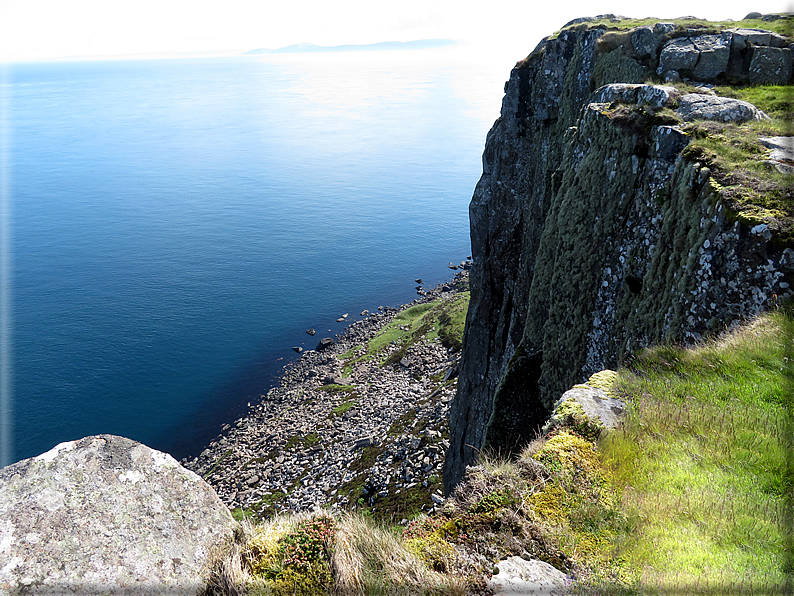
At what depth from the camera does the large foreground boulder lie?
269 inches

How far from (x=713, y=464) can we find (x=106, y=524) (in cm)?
1043

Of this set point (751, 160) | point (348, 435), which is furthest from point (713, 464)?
point (348, 435)

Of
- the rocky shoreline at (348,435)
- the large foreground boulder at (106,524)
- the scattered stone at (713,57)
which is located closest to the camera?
the large foreground boulder at (106,524)

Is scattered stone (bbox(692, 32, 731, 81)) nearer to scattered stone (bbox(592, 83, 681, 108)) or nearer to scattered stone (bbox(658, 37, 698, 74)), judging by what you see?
scattered stone (bbox(658, 37, 698, 74))

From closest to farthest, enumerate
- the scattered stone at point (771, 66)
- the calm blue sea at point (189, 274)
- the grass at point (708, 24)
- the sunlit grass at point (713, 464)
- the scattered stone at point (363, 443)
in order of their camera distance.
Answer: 1. the sunlit grass at point (713, 464)
2. the scattered stone at point (771, 66)
3. the grass at point (708, 24)
4. the scattered stone at point (363, 443)
5. the calm blue sea at point (189, 274)

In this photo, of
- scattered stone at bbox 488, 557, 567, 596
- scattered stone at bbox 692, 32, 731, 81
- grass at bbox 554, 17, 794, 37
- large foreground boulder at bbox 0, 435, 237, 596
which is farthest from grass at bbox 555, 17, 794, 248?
large foreground boulder at bbox 0, 435, 237, 596

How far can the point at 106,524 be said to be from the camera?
757cm

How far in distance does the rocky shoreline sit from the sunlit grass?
24666 mm

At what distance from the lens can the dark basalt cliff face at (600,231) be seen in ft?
42.0

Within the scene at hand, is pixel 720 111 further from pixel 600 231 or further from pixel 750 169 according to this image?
pixel 600 231

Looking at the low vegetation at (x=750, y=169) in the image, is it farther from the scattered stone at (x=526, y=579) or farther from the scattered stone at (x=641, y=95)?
the scattered stone at (x=526, y=579)

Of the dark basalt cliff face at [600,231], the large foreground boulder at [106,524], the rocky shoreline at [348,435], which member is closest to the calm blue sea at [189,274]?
the rocky shoreline at [348,435]

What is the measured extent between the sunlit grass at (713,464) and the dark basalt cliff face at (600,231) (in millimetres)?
2249

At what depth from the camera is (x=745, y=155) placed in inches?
544
